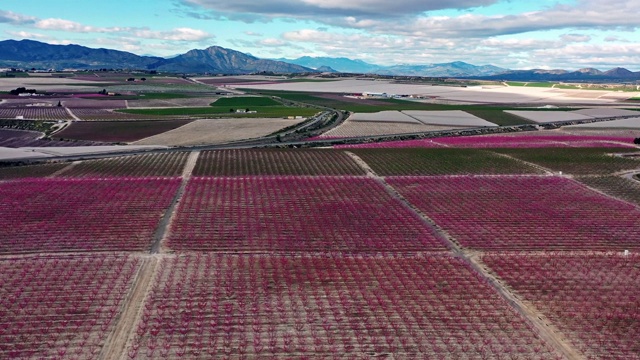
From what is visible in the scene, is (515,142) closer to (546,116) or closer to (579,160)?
(579,160)

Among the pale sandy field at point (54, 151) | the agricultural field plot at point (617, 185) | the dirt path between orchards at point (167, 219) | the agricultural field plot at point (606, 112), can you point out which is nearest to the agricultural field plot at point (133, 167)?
the dirt path between orchards at point (167, 219)

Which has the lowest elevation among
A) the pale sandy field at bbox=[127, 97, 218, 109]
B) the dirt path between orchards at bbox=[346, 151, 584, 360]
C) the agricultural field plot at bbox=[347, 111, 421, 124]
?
→ the dirt path between orchards at bbox=[346, 151, 584, 360]

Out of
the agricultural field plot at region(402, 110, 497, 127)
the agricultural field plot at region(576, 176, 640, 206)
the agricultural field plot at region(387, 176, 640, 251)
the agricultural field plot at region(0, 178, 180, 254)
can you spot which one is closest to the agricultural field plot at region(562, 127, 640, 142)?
the agricultural field plot at region(402, 110, 497, 127)

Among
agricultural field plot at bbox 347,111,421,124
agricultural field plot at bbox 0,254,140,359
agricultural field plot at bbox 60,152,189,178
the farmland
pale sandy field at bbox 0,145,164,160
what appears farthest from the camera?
agricultural field plot at bbox 347,111,421,124

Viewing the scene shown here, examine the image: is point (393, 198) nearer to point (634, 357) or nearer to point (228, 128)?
point (634, 357)

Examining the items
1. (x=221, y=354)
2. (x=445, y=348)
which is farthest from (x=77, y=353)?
(x=445, y=348)

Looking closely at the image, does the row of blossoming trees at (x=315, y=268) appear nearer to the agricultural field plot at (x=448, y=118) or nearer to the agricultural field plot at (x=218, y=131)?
the agricultural field plot at (x=218, y=131)

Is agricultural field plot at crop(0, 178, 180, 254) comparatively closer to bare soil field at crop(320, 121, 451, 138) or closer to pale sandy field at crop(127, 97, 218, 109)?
bare soil field at crop(320, 121, 451, 138)
